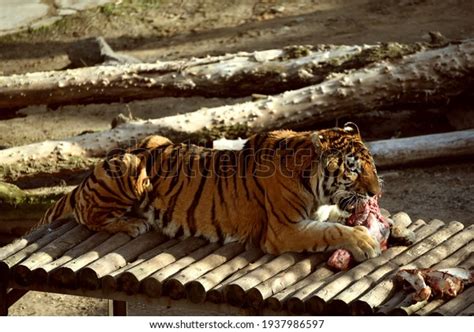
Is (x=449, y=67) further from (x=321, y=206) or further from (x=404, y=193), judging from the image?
(x=321, y=206)

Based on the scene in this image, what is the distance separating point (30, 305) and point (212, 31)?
15.7ft

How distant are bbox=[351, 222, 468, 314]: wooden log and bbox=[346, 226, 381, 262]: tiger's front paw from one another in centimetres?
10

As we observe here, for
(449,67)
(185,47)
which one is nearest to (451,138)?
(449,67)

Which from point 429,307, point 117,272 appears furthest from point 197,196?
point 429,307

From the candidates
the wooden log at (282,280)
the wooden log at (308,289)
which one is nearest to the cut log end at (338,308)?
the wooden log at (308,289)

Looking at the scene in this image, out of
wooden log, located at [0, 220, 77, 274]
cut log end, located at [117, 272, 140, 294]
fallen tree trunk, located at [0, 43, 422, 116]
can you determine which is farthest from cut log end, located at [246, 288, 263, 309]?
fallen tree trunk, located at [0, 43, 422, 116]

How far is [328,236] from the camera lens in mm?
5020

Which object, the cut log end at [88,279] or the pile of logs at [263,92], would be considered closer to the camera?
the cut log end at [88,279]

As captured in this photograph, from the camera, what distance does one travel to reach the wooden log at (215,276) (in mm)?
4750

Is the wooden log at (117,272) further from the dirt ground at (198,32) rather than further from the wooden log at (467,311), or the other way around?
the dirt ground at (198,32)

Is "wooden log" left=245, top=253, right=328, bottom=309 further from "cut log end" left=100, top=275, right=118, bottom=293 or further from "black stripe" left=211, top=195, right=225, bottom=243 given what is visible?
"cut log end" left=100, top=275, right=118, bottom=293

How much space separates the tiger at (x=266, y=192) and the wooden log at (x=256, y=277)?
69mm

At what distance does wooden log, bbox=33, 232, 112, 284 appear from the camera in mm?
4996

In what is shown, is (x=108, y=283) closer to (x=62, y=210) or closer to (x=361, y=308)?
(x=62, y=210)
